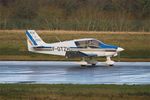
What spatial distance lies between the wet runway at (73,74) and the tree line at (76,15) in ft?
97.5

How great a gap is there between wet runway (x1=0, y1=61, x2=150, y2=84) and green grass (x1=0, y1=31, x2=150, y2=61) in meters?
7.70

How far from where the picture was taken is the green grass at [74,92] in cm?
1736

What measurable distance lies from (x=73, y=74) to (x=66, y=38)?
23.1m

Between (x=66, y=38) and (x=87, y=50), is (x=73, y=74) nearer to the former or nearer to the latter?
(x=87, y=50)

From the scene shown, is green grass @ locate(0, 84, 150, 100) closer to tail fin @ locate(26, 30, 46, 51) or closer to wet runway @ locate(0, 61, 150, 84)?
wet runway @ locate(0, 61, 150, 84)

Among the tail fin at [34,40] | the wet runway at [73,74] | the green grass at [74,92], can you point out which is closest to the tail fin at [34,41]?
the tail fin at [34,40]

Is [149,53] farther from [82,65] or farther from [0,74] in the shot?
[0,74]

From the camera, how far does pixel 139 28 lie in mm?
61000

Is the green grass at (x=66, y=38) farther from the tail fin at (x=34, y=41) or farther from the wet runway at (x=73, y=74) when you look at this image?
the wet runway at (x=73, y=74)

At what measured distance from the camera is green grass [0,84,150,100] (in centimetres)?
1736

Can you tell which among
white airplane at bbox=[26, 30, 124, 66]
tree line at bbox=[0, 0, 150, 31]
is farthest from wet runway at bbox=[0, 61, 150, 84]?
tree line at bbox=[0, 0, 150, 31]

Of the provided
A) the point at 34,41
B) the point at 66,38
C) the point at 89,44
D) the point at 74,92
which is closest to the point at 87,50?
the point at 89,44

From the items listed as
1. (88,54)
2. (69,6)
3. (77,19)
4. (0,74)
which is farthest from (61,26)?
(0,74)

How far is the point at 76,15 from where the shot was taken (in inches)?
2776
